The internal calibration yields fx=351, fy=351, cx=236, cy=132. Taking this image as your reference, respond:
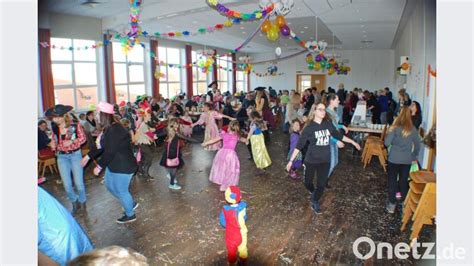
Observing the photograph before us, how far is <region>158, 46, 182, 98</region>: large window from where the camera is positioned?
15.7m

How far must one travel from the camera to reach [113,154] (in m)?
3.81

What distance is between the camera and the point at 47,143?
21.4 ft

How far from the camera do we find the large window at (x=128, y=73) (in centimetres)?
1294

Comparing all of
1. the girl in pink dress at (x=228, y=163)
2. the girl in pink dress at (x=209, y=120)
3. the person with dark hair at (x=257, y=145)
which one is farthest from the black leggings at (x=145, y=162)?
the girl in pink dress at (x=209, y=120)

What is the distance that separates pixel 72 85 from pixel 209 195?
792 centimetres

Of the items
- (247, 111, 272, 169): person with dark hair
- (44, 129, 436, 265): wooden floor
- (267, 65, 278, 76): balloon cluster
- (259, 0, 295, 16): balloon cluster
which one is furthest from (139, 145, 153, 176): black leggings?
(267, 65, 278, 76): balloon cluster

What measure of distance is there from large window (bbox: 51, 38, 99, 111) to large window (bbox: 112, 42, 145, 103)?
3.77 ft

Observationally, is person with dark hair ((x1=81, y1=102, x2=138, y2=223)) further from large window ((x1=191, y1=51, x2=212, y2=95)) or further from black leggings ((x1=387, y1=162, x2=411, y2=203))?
large window ((x1=191, y1=51, x2=212, y2=95))

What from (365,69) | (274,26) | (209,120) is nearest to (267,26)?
(274,26)

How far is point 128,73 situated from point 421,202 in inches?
477

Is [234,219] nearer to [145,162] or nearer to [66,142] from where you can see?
[66,142]
